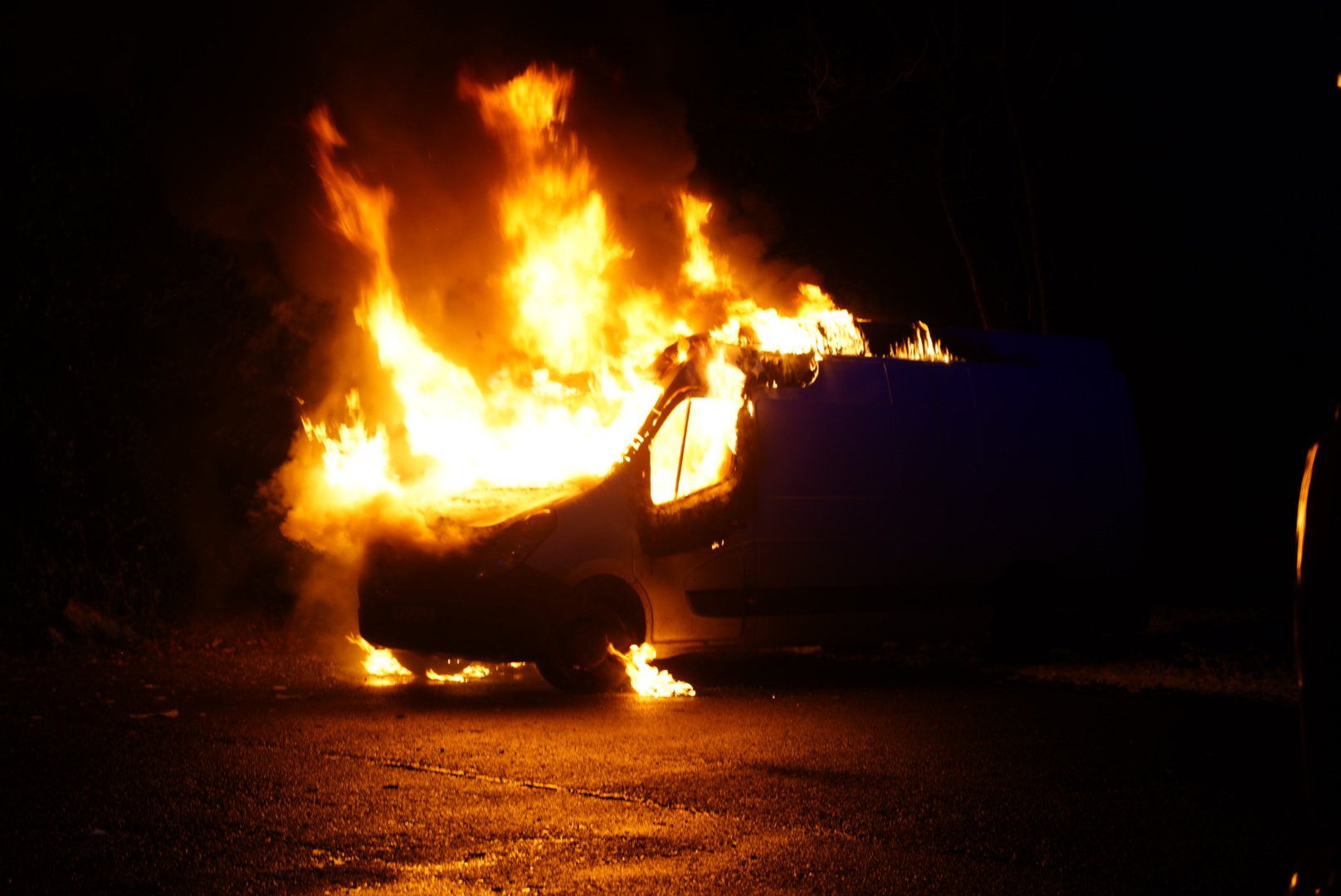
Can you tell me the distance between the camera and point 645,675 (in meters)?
11.7

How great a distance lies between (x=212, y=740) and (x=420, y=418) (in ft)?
17.0

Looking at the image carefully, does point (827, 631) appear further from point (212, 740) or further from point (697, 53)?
point (697, 53)

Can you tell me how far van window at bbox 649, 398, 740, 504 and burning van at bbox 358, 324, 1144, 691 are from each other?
0.01m

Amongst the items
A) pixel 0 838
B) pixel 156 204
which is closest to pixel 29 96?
pixel 156 204

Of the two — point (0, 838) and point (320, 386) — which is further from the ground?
point (320, 386)

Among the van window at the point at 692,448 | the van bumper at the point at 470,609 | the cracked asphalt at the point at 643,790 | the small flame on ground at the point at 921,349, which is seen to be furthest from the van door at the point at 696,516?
the small flame on ground at the point at 921,349

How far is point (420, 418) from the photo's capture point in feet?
44.4

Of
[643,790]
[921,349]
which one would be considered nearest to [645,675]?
[921,349]

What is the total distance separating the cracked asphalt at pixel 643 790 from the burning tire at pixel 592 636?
24 cm

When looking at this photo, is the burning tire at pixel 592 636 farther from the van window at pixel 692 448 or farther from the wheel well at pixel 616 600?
the van window at pixel 692 448

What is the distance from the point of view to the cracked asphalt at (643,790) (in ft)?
18.7

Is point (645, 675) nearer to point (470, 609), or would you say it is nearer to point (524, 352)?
point (470, 609)

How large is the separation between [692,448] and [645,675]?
1.84 metres

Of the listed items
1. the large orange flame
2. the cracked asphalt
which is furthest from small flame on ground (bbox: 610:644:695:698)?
the large orange flame
